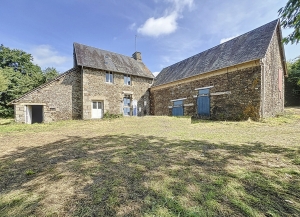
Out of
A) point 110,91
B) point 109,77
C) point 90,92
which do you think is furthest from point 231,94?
point 90,92

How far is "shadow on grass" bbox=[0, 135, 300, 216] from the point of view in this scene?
160cm

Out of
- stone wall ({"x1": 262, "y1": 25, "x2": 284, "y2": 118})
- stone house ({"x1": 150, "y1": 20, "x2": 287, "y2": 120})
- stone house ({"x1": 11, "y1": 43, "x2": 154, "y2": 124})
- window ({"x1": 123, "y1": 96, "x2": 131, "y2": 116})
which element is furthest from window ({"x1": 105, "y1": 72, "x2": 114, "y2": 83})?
stone wall ({"x1": 262, "y1": 25, "x2": 284, "y2": 118})

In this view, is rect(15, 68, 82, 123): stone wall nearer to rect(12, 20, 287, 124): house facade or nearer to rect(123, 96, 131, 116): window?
rect(12, 20, 287, 124): house facade

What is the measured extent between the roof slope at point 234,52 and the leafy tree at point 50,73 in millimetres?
20349

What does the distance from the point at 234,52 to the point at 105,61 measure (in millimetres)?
11279

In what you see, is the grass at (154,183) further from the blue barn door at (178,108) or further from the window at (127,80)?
the window at (127,80)

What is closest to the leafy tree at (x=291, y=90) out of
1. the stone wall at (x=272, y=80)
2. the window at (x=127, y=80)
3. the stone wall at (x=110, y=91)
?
the stone wall at (x=272, y=80)

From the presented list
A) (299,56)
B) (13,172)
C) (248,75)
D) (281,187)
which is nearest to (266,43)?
(248,75)

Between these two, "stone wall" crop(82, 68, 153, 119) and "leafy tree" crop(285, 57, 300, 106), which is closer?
"stone wall" crop(82, 68, 153, 119)

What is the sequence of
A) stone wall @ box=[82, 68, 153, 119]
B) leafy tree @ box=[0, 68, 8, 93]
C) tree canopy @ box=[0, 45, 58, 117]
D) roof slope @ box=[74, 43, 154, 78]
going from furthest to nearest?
tree canopy @ box=[0, 45, 58, 117] → leafy tree @ box=[0, 68, 8, 93] → roof slope @ box=[74, 43, 154, 78] → stone wall @ box=[82, 68, 153, 119]

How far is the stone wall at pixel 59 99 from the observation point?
1070cm

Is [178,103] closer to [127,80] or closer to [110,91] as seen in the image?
[127,80]

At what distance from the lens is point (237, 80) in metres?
9.54

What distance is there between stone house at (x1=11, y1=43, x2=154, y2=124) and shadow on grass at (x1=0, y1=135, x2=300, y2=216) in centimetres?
941
